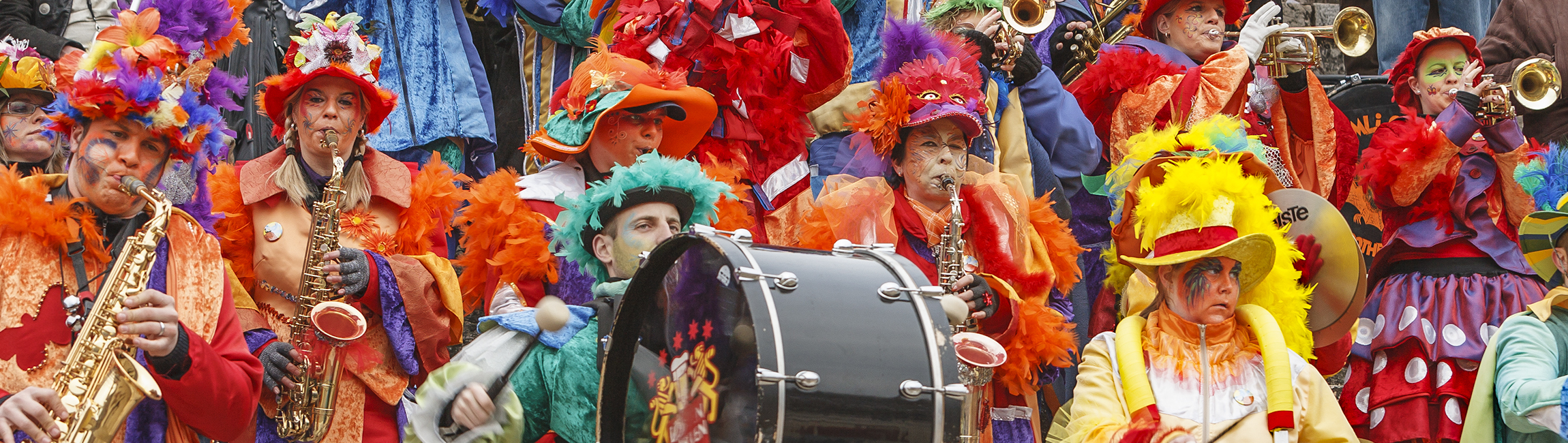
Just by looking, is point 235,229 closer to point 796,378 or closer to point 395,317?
point 395,317

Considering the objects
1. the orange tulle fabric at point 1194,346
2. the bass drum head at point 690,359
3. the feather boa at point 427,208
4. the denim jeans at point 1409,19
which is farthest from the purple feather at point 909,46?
the denim jeans at point 1409,19

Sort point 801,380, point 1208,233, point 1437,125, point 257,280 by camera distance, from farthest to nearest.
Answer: point 1437,125 < point 257,280 < point 1208,233 < point 801,380

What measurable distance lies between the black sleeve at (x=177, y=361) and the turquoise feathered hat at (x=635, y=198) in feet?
3.96

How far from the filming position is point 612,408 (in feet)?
13.2

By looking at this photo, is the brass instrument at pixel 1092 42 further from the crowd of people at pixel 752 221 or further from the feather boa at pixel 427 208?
the feather boa at pixel 427 208

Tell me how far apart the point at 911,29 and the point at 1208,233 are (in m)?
1.61

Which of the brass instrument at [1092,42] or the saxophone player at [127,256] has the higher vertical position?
the brass instrument at [1092,42]

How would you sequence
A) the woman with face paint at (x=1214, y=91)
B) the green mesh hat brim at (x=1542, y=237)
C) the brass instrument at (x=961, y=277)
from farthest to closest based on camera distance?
1. the woman with face paint at (x=1214, y=91)
2. the green mesh hat brim at (x=1542, y=237)
3. the brass instrument at (x=961, y=277)

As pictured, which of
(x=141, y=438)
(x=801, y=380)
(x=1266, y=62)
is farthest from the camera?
(x=1266, y=62)

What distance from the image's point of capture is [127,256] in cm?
432

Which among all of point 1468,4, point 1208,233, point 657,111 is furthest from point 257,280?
point 1468,4

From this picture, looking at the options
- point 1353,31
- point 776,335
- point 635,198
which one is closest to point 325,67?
point 635,198

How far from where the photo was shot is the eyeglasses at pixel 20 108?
18.9 feet

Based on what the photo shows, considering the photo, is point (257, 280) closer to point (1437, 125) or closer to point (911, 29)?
point (911, 29)
